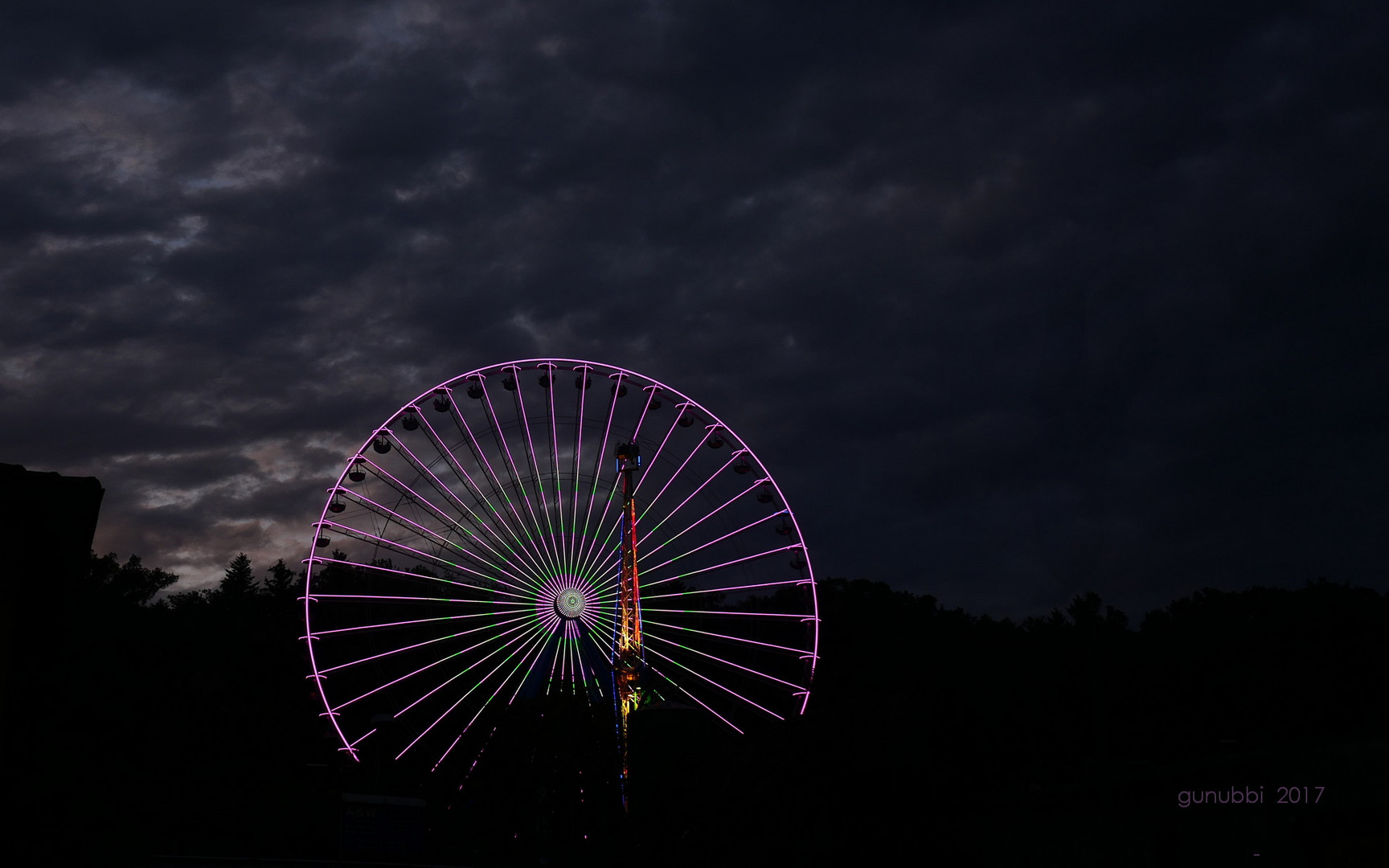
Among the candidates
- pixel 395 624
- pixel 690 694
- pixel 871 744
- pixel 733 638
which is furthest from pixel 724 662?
pixel 871 744

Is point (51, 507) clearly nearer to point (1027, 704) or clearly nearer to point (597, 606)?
point (597, 606)

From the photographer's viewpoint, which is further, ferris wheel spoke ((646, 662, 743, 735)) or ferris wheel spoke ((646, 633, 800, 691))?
ferris wheel spoke ((646, 633, 800, 691))

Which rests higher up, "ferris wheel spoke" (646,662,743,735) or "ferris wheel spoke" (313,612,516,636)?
"ferris wheel spoke" (313,612,516,636)

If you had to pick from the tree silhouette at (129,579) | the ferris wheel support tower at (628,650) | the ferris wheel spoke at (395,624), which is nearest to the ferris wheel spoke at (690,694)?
the ferris wheel support tower at (628,650)

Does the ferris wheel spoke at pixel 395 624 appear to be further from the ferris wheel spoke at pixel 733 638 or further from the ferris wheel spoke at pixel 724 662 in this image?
the ferris wheel spoke at pixel 724 662

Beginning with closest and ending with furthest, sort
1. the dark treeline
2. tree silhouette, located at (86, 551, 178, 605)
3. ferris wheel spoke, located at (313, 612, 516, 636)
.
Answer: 1. the dark treeline
2. ferris wheel spoke, located at (313, 612, 516, 636)
3. tree silhouette, located at (86, 551, 178, 605)

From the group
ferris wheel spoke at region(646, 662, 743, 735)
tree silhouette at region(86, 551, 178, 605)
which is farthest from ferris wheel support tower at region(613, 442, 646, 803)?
tree silhouette at region(86, 551, 178, 605)

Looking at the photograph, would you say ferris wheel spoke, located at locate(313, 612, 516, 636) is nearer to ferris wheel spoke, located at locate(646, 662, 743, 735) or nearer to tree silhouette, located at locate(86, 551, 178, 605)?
ferris wheel spoke, located at locate(646, 662, 743, 735)

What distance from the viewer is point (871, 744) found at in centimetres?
2389

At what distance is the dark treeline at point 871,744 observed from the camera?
1019 cm

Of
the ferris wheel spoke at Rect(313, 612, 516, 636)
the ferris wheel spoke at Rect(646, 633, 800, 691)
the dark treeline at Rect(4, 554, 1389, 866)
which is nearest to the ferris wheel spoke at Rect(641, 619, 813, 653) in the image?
the ferris wheel spoke at Rect(646, 633, 800, 691)

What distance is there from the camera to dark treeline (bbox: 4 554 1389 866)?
1019 centimetres

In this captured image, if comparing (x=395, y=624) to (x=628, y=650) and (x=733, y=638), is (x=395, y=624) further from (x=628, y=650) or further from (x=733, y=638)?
(x=733, y=638)

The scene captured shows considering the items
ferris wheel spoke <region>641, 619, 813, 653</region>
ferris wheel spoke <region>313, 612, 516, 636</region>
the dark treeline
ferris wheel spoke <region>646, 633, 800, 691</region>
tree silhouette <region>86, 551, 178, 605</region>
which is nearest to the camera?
the dark treeline
